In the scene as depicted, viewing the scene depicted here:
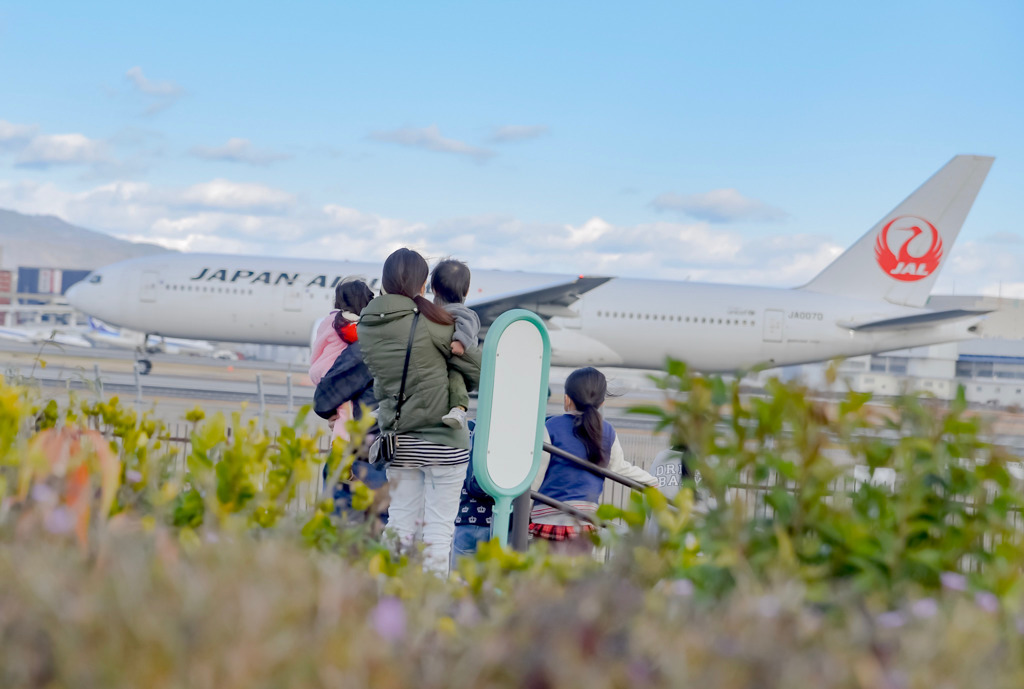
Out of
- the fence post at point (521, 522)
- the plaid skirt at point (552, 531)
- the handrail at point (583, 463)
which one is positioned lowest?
the plaid skirt at point (552, 531)

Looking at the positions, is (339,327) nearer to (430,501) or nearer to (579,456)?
(430,501)

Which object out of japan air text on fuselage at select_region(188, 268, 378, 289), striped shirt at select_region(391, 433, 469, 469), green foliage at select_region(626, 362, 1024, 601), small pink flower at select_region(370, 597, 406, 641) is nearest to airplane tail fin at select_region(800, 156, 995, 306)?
japan air text on fuselage at select_region(188, 268, 378, 289)

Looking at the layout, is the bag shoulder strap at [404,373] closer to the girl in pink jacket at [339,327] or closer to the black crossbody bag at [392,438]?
the black crossbody bag at [392,438]

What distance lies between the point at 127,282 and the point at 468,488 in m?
21.5

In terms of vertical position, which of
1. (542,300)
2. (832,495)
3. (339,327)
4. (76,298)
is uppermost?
(542,300)

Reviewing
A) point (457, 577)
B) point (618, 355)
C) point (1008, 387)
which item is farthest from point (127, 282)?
point (1008, 387)

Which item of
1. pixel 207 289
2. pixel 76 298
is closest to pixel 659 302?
pixel 207 289

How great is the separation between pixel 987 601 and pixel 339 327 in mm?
4250

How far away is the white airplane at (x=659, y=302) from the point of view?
905 inches

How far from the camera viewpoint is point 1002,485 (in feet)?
7.25

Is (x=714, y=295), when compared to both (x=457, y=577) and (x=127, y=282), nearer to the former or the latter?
(x=127, y=282)

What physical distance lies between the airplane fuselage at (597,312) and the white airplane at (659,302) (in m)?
0.03

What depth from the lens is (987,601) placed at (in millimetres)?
1764

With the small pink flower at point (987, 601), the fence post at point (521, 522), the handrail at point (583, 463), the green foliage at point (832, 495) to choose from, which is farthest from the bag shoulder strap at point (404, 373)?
the small pink flower at point (987, 601)
